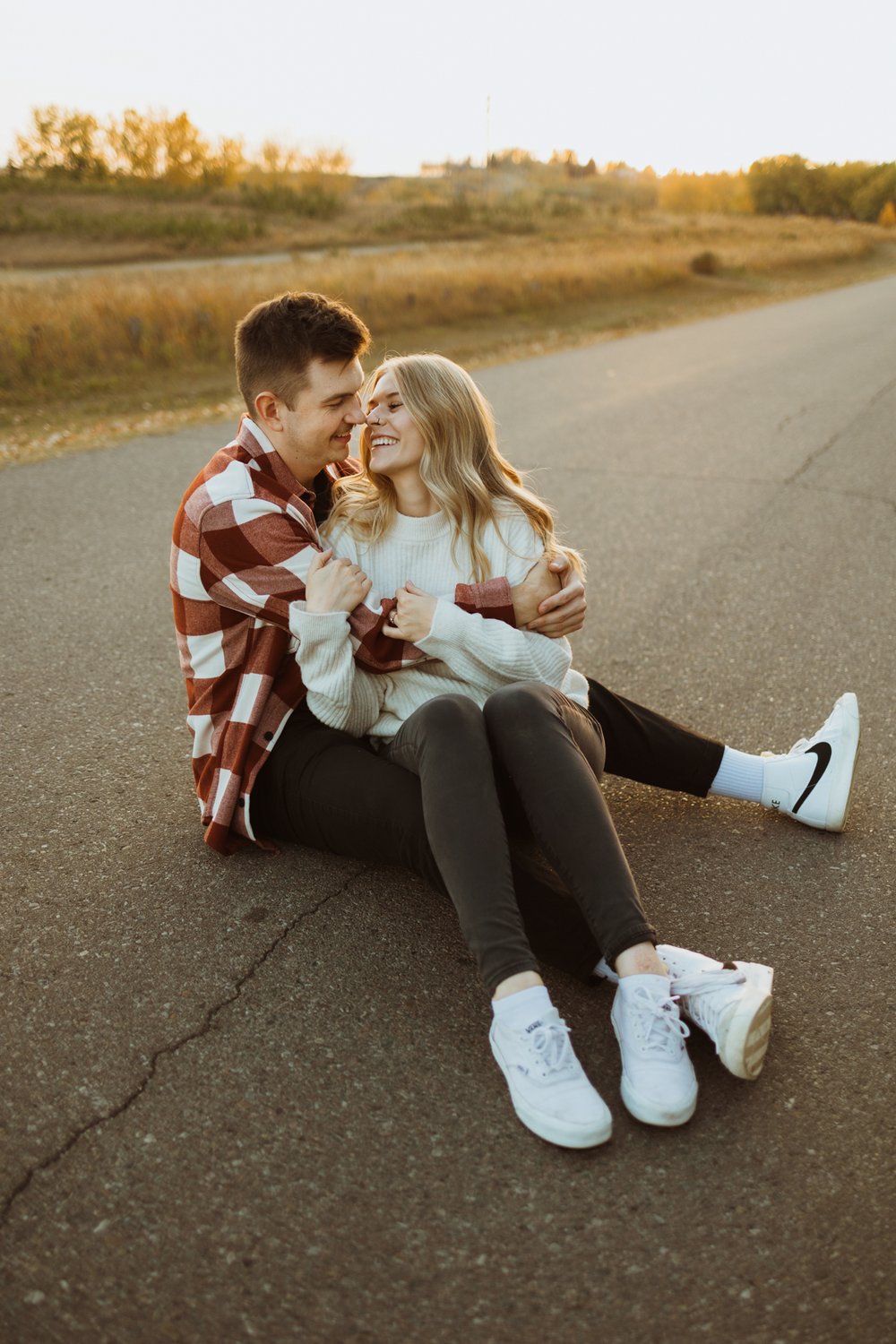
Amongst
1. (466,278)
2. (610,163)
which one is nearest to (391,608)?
(466,278)

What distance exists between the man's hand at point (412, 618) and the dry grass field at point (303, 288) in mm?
3220

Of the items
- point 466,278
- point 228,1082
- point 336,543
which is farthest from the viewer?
point 466,278

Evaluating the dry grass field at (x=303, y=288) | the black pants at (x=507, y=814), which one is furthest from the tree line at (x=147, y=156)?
the black pants at (x=507, y=814)

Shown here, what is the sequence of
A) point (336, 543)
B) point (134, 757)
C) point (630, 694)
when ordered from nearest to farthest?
1. point (336, 543)
2. point (134, 757)
3. point (630, 694)

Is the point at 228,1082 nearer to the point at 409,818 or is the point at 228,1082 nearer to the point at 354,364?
the point at 409,818

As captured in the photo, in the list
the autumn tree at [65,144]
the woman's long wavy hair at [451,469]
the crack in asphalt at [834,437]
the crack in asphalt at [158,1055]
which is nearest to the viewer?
the crack in asphalt at [158,1055]

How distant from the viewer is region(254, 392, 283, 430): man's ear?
266 cm

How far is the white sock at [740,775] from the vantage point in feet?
9.81

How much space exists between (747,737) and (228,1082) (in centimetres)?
210

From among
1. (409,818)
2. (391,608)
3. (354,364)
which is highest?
(354,364)

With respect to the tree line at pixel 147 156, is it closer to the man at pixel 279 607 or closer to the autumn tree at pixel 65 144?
the autumn tree at pixel 65 144

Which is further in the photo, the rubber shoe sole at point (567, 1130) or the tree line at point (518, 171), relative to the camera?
the tree line at point (518, 171)

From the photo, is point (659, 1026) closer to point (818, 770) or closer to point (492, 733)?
point (492, 733)

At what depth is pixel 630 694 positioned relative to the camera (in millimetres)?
3879
